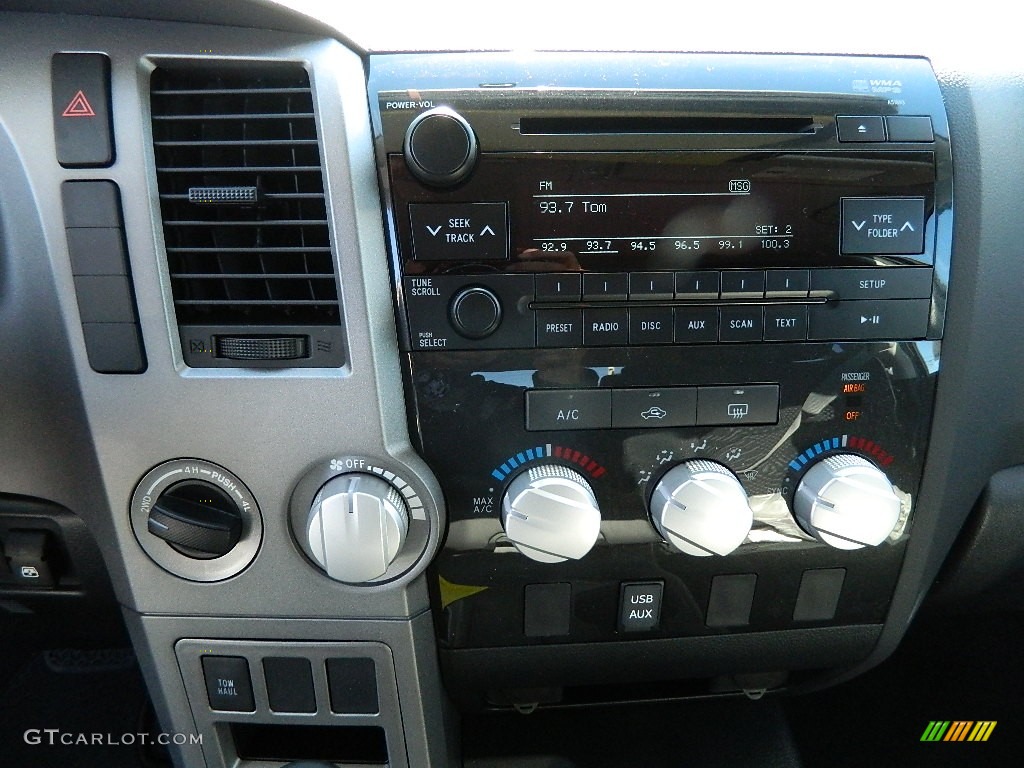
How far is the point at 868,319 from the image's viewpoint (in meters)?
0.74

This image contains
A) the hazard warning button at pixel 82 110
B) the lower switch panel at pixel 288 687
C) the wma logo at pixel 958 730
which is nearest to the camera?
the hazard warning button at pixel 82 110

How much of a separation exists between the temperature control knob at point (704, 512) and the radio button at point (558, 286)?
21cm

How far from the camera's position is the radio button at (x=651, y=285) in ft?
2.30

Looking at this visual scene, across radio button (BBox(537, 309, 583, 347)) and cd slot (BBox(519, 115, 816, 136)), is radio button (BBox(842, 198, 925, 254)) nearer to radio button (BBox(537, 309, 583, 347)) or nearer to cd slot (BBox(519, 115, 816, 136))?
cd slot (BBox(519, 115, 816, 136))

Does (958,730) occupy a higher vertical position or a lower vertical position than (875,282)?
lower

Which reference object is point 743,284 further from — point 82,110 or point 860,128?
point 82,110

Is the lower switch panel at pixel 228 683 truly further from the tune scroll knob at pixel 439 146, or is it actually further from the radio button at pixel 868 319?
the radio button at pixel 868 319

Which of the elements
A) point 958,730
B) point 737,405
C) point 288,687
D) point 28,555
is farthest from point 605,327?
point 958,730

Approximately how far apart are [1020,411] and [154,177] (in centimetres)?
92

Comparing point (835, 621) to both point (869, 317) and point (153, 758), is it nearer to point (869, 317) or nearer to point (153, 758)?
point (869, 317)

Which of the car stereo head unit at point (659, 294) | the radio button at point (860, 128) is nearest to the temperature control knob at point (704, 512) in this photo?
the car stereo head unit at point (659, 294)

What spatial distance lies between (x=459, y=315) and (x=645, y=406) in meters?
0.20

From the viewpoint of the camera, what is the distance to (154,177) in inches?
26.0

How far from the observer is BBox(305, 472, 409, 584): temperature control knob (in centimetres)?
66
